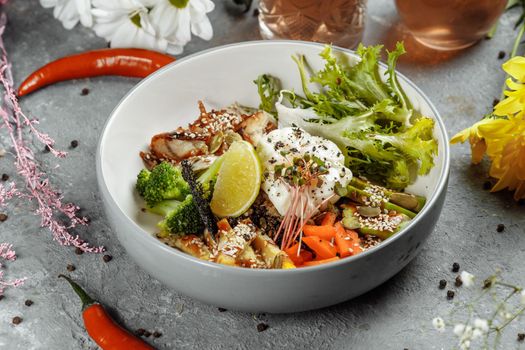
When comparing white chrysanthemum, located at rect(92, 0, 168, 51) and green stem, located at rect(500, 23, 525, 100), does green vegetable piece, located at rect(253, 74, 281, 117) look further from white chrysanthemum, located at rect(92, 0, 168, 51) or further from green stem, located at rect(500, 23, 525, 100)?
green stem, located at rect(500, 23, 525, 100)

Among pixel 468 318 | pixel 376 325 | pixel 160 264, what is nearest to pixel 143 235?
pixel 160 264

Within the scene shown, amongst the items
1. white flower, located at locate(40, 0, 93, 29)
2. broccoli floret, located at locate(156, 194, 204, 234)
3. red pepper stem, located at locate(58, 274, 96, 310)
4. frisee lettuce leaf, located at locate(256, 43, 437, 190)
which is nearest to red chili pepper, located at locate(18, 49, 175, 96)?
white flower, located at locate(40, 0, 93, 29)

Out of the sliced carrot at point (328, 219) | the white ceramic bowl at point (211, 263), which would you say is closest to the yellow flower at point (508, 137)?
the white ceramic bowl at point (211, 263)

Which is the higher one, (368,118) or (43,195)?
(368,118)

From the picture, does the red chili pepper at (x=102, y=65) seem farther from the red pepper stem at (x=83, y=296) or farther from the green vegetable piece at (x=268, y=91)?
the red pepper stem at (x=83, y=296)

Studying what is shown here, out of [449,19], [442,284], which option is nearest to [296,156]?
[442,284]

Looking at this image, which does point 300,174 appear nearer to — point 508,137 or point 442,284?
point 442,284
